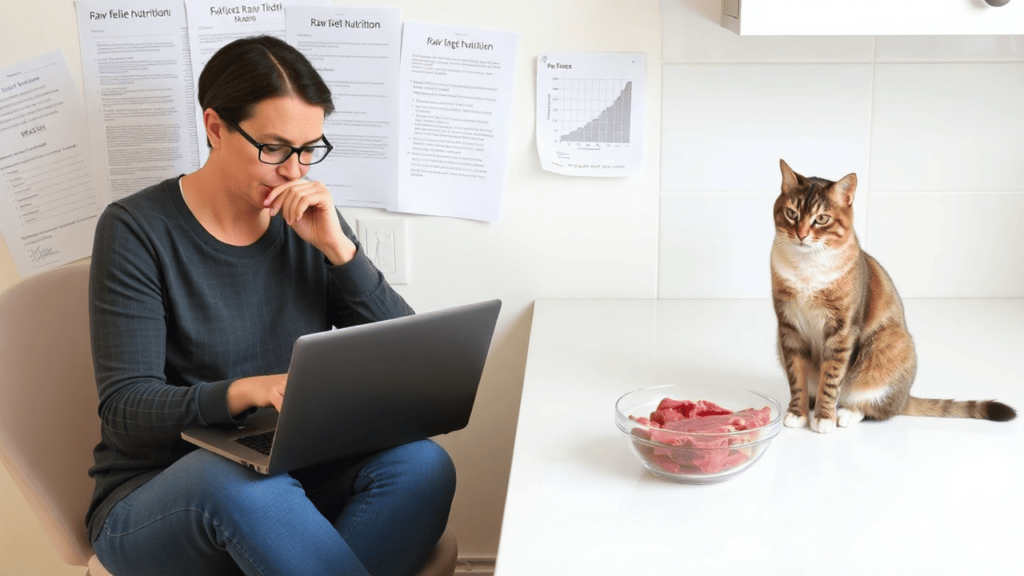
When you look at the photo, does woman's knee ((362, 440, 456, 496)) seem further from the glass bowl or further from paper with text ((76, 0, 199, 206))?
paper with text ((76, 0, 199, 206))

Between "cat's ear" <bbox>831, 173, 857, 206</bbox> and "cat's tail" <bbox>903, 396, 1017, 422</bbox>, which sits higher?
"cat's ear" <bbox>831, 173, 857, 206</bbox>

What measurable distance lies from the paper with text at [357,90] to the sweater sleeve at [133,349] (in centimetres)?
46

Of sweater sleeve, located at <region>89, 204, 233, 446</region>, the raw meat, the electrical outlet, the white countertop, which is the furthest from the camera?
the electrical outlet

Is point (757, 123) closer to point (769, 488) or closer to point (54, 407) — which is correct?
point (769, 488)

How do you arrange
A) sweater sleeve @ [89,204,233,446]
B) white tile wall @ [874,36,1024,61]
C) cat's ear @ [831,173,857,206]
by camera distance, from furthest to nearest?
white tile wall @ [874,36,1024,61] → sweater sleeve @ [89,204,233,446] → cat's ear @ [831,173,857,206]

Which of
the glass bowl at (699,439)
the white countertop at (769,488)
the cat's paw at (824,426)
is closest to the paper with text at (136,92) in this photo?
the white countertop at (769,488)

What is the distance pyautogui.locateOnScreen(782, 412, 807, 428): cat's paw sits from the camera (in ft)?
3.65

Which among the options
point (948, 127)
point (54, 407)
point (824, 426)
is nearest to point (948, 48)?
point (948, 127)

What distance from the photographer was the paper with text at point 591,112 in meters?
1.62

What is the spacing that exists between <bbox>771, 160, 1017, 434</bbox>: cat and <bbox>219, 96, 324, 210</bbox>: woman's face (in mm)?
687

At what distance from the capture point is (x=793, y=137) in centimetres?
164

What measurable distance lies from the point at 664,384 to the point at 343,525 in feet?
Result: 1.63

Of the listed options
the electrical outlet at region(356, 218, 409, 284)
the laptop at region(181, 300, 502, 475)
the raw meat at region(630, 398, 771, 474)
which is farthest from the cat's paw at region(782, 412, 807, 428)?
the electrical outlet at region(356, 218, 409, 284)

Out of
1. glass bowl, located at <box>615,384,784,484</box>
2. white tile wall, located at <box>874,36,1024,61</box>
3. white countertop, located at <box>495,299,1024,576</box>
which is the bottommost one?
white countertop, located at <box>495,299,1024,576</box>
